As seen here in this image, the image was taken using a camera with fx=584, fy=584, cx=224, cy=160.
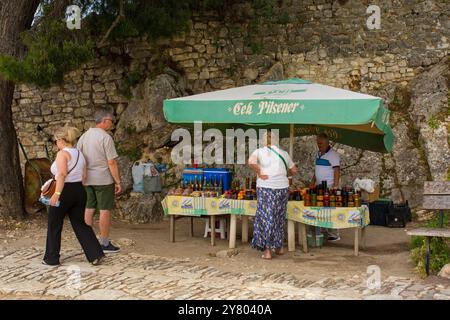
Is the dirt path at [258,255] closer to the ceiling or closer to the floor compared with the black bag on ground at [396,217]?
closer to the floor

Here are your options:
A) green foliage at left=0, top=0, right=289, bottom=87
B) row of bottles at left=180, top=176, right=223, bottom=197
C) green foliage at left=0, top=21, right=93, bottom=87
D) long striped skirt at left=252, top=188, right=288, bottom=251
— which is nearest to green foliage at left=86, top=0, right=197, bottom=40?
green foliage at left=0, top=0, right=289, bottom=87

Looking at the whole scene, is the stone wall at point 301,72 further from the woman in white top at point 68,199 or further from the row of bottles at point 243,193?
the woman in white top at point 68,199

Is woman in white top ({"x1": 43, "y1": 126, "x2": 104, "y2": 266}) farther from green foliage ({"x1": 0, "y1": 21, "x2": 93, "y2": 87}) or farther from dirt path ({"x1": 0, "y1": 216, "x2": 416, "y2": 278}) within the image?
green foliage ({"x1": 0, "y1": 21, "x2": 93, "y2": 87})

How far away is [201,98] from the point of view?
6.73m

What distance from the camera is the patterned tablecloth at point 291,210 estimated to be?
6473 mm

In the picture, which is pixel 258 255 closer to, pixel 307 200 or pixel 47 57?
pixel 307 200

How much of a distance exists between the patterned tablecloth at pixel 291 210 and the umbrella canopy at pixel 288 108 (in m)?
0.93

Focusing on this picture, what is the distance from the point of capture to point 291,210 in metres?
6.69

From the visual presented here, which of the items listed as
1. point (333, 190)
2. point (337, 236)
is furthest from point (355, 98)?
point (337, 236)

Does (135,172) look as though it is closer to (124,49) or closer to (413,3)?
(124,49)

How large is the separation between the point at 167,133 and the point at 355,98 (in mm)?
5344

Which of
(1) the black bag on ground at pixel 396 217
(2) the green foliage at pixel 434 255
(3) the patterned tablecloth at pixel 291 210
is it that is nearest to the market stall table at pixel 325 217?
(3) the patterned tablecloth at pixel 291 210

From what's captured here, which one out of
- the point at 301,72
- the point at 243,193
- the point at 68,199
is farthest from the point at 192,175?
the point at 301,72

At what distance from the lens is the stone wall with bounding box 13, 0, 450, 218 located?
32.4ft
